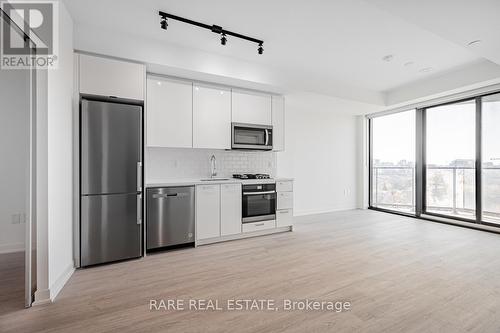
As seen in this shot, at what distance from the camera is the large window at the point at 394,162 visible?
18.1ft

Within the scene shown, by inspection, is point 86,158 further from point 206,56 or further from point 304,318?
point 304,318

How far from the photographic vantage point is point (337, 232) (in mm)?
4156

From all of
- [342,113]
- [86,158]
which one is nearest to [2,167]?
[86,158]

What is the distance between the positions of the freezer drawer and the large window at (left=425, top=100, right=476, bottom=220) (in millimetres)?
5651

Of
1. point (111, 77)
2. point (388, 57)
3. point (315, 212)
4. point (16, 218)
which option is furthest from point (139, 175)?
point (315, 212)

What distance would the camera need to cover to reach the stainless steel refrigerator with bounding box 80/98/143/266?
2.70 meters

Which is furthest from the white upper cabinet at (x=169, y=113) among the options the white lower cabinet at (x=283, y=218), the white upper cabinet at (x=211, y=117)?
the white lower cabinet at (x=283, y=218)

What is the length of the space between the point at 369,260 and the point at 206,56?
3.47m

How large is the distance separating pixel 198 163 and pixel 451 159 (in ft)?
16.2

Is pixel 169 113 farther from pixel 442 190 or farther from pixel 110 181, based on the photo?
pixel 442 190

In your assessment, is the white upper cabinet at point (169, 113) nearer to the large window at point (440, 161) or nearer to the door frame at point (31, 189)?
the door frame at point (31, 189)

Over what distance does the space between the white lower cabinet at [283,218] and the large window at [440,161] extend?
3.14 meters

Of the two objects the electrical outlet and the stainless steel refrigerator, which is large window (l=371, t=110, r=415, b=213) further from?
the electrical outlet

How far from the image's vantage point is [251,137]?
4117 mm
